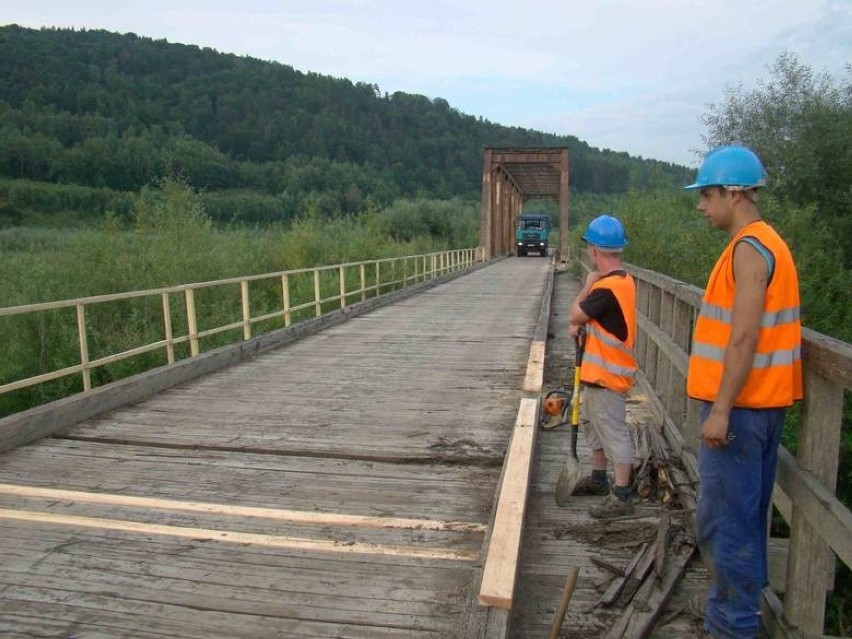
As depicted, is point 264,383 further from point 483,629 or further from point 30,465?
point 483,629

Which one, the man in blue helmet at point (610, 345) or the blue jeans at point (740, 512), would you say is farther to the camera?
the man in blue helmet at point (610, 345)

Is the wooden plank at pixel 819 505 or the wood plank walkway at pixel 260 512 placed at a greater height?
the wooden plank at pixel 819 505

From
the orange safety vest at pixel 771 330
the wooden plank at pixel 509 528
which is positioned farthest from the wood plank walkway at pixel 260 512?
the orange safety vest at pixel 771 330

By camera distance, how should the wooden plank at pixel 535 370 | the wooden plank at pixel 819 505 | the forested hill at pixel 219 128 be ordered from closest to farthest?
the wooden plank at pixel 819 505 < the wooden plank at pixel 535 370 < the forested hill at pixel 219 128

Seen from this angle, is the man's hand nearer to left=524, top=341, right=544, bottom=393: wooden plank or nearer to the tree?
left=524, top=341, right=544, bottom=393: wooden plank

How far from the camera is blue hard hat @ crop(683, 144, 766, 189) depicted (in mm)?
2494

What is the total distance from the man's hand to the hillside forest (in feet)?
21.9

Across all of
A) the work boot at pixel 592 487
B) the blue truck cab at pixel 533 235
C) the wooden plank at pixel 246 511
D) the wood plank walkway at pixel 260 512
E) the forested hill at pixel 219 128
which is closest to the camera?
the wood plank walkway at pixel 260 512

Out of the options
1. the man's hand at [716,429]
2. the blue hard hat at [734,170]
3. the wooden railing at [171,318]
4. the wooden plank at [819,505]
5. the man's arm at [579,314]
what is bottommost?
the wooden railing at [171,318]

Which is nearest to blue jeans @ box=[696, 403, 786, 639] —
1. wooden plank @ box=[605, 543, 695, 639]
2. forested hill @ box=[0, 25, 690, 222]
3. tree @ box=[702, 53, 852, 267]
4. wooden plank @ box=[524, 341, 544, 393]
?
wooden plank @ box=[605, 543, 695, 639]

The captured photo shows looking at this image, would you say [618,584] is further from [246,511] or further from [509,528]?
[246,511]

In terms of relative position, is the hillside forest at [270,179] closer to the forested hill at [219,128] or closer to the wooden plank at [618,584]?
the forested hill at [219,128]

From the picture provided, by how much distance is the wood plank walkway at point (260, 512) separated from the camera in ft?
9.37

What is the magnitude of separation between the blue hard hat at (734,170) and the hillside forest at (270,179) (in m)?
6.78
